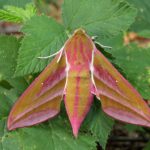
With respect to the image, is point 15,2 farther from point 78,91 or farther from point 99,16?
point 78,91

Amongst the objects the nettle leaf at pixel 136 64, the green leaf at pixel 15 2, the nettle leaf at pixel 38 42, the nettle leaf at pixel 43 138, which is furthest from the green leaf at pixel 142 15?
the nettle leaf at pixel 43 138

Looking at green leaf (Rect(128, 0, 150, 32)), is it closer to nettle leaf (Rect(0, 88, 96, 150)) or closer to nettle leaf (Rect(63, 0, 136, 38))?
nettle leaf (Rect(63, 0, 136, 38))

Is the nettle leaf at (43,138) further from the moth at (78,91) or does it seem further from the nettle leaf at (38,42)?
the nettle leaf at (38,42)

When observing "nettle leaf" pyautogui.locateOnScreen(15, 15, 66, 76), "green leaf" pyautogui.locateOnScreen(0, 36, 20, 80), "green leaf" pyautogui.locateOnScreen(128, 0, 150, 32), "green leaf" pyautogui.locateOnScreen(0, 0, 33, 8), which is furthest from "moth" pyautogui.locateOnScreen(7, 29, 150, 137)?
"green leaf" pyautogui.locateOnScreen(128, 0, 150, 32)

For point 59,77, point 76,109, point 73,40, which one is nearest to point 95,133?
point 76,109

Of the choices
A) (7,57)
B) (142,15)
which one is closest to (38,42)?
(7,57)

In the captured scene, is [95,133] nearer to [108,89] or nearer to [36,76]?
[108,89]
